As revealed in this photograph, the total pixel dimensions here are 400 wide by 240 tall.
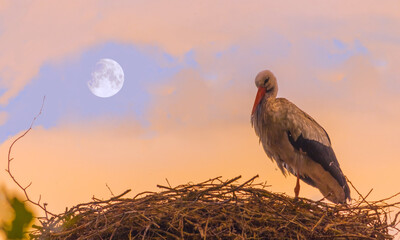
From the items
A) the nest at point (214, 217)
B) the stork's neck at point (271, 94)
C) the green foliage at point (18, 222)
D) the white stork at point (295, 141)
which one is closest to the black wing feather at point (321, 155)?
the white stork at point (295, 141)

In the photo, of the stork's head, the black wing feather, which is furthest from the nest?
the stork's head

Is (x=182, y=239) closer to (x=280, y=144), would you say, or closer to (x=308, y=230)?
(x=308, y=230)

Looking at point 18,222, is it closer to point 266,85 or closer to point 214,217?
point 214,217

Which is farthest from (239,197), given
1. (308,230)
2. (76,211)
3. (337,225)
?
(76,211)

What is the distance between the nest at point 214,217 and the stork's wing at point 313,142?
202 cm

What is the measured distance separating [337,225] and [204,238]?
42.8 inches

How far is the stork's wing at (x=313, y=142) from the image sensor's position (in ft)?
17.3

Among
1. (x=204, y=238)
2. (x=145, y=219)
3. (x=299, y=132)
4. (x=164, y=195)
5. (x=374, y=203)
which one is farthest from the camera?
(x=299, y=132)

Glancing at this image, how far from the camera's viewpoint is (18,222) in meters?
0.54

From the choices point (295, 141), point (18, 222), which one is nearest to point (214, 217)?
point (18, 222)

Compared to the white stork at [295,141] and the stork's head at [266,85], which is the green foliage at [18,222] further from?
the stork's head at [266,85]

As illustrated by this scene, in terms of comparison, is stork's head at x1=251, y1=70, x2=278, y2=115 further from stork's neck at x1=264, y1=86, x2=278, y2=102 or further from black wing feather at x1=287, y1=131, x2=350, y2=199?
black wing feather at x1=287, y1=131, x2=350, y2=199

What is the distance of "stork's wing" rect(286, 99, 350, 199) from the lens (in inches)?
207

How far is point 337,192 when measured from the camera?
18.2 ft
